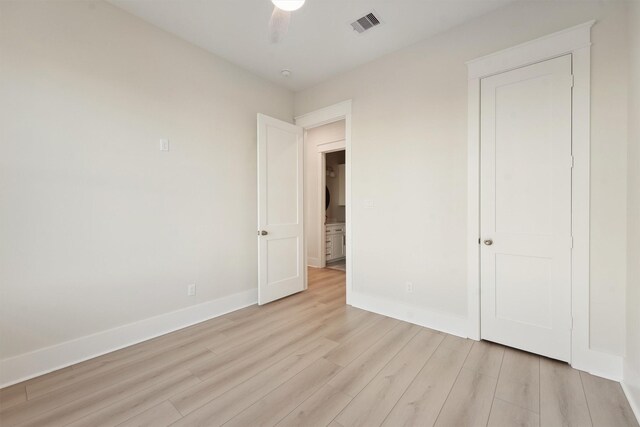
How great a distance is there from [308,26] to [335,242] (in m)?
4.16

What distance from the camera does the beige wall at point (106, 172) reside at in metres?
1.86

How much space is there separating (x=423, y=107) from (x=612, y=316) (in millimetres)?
2199

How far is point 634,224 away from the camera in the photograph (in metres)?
1.63

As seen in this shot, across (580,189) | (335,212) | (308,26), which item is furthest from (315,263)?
(580,189)

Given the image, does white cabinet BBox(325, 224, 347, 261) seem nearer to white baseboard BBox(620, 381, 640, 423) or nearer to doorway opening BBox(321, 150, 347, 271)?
doorway opening BBox(321, 150, 347, 271)

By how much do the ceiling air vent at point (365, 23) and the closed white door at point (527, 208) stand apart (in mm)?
1114

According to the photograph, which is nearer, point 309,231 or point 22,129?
point 22,129

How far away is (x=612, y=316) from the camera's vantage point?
1846 mm

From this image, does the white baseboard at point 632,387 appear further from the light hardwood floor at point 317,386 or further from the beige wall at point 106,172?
the beige wall at point 106,172

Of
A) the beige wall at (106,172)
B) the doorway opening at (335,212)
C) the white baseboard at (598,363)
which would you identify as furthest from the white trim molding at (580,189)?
the doorway opening at (335,212)

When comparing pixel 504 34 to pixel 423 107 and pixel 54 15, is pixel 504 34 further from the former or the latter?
pixel 54 15

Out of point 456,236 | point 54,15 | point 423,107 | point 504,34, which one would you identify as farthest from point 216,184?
point 504,34

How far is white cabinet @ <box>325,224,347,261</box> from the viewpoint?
569 cm

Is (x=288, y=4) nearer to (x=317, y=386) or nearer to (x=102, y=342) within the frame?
(x=317, y=386)
